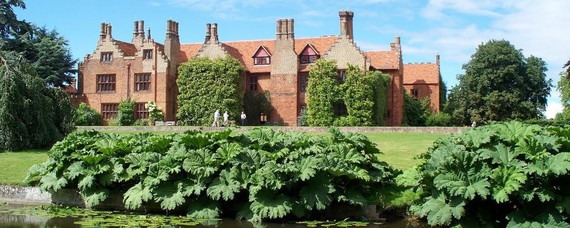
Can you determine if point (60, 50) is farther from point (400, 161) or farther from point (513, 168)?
point (513, 168)

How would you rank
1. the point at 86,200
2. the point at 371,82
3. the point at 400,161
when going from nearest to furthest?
the point at 86,200
the point at 400,161
the point at 371,82

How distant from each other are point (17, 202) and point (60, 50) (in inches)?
1658

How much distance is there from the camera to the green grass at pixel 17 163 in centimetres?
1669

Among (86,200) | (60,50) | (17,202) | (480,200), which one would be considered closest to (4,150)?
(17,202)

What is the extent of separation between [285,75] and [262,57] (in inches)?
117

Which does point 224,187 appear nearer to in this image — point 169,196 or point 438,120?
point 169,196

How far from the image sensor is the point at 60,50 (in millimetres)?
54688

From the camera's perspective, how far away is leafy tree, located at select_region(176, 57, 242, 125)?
48625 mm

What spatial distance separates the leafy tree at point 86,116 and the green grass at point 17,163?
84.6 ft

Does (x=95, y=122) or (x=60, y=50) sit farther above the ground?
(x=60, y=50)

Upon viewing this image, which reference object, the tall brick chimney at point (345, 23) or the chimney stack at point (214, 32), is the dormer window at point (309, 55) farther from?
the chimney stack at point (214, 32)

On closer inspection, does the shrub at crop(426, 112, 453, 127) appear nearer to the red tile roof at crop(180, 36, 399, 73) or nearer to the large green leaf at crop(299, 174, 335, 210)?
the red tile roof at crop(180, 36, 399, 73)

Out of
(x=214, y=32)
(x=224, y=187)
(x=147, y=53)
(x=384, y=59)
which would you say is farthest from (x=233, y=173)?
(x=147, y=53)

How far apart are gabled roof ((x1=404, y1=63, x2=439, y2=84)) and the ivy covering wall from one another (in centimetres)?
1845
